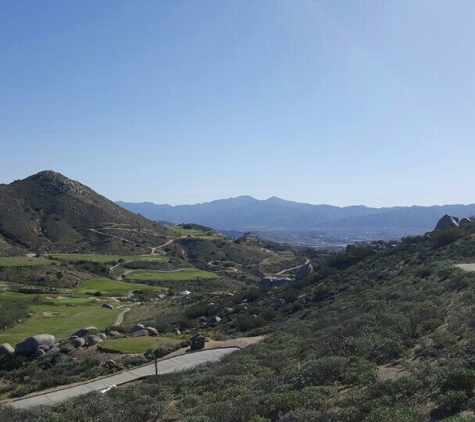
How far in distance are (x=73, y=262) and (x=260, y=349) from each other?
57913 mm

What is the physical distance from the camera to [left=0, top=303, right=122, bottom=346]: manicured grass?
90.9ft

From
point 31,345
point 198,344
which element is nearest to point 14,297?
point 31,345

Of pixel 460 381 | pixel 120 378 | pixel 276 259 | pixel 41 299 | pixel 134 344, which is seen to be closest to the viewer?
pixel 460 381

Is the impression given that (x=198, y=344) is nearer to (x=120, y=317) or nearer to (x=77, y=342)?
(x=77, y=342)

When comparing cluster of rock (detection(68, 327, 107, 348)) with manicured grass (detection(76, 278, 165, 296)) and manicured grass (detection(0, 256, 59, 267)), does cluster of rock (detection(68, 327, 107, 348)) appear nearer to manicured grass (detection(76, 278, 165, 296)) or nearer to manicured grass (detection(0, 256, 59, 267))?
manicured grass (detection(76, 278, 165, 296))

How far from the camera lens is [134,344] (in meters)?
21.8

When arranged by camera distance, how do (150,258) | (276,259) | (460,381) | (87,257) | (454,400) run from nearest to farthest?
(454,400), (460,381), (87,257), (150,258), (276,259)

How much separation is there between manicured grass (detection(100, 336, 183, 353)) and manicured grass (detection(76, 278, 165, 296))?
28.7 m

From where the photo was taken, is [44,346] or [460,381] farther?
[44,346]

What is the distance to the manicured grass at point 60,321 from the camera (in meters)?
27.7

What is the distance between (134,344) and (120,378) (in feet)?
20.1

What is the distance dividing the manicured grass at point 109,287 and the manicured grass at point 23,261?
8399 millimetres

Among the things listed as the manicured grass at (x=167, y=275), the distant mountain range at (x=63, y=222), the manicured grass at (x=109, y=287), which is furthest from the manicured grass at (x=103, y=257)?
the manicured grass at (x=109, y=287)

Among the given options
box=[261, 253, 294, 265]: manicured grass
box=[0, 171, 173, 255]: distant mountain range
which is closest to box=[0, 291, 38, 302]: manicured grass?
box=[0, 171, 173, 255]: distant mountain range
